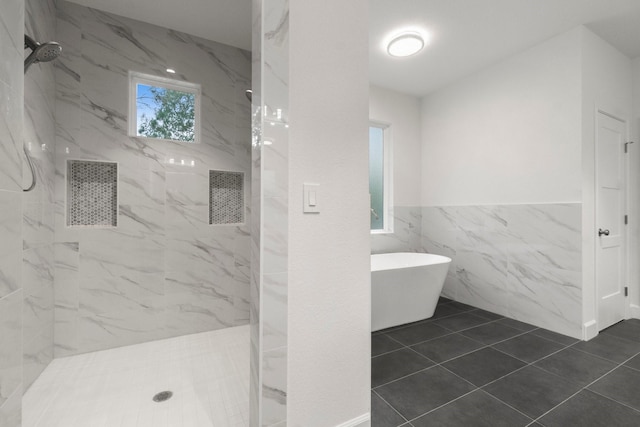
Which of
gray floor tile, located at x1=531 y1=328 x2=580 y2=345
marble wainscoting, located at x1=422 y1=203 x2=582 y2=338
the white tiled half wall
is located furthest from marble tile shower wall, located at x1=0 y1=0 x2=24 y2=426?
marble wainscoting, located at x1=422 y1=203 x2=582 y2=338

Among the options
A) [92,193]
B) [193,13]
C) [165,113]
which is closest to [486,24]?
[193,13]

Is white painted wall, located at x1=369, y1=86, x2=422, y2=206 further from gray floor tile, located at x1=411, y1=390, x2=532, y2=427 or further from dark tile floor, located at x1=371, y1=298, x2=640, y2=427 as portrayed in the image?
gray floor tile, located at x1=411, y1=390, x2=532, y2=427

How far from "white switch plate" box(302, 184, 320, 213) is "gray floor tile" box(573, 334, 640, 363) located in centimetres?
267

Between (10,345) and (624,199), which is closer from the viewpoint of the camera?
(10,345)

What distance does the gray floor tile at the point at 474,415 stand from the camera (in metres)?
1.51

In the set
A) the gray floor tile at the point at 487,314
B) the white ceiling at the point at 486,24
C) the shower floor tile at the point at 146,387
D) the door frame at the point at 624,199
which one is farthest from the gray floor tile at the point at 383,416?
the white ceiling at the point at 486,24

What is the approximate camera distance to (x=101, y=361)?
215 cm

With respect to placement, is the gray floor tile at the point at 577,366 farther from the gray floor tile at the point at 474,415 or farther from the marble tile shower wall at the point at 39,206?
the marble tile shower wall at the point at 39,206

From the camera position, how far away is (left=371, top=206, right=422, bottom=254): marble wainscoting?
3.72 meters

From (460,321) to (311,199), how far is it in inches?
101

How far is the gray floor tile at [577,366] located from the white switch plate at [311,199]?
2.14 metres

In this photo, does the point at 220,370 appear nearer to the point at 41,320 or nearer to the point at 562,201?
the point at 41,320

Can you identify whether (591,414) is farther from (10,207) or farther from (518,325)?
(10,207)

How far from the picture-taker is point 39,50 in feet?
4.87
